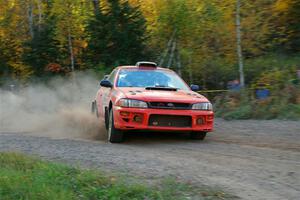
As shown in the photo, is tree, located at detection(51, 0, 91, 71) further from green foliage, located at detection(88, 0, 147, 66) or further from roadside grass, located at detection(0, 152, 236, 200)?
roadside grass, located at detection(0, 152, 236, 200)

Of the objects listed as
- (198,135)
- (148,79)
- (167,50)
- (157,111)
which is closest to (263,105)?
(148,79)

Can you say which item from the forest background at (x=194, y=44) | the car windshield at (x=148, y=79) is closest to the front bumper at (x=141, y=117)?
the car windshield at (x=148, y=79)

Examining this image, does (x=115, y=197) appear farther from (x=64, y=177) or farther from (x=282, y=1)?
(x=282, y=1)

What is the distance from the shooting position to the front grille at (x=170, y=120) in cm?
953

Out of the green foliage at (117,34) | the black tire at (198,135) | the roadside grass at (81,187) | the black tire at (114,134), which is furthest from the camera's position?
the green foliage at (117,34)

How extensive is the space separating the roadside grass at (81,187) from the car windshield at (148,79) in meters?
4.29

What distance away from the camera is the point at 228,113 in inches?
565

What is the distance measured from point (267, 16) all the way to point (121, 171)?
48.4ft

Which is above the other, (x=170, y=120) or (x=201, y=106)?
(x=201, y=106)

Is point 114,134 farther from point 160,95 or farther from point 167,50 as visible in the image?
point 167,50

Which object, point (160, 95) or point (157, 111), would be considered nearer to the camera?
point (157, 111)

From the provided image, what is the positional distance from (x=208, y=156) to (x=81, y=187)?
271 centimetres

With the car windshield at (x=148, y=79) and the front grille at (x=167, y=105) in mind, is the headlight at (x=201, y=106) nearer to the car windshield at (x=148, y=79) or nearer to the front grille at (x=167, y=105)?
the front grille at (x=167, y=105)

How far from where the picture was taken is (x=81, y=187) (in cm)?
595
